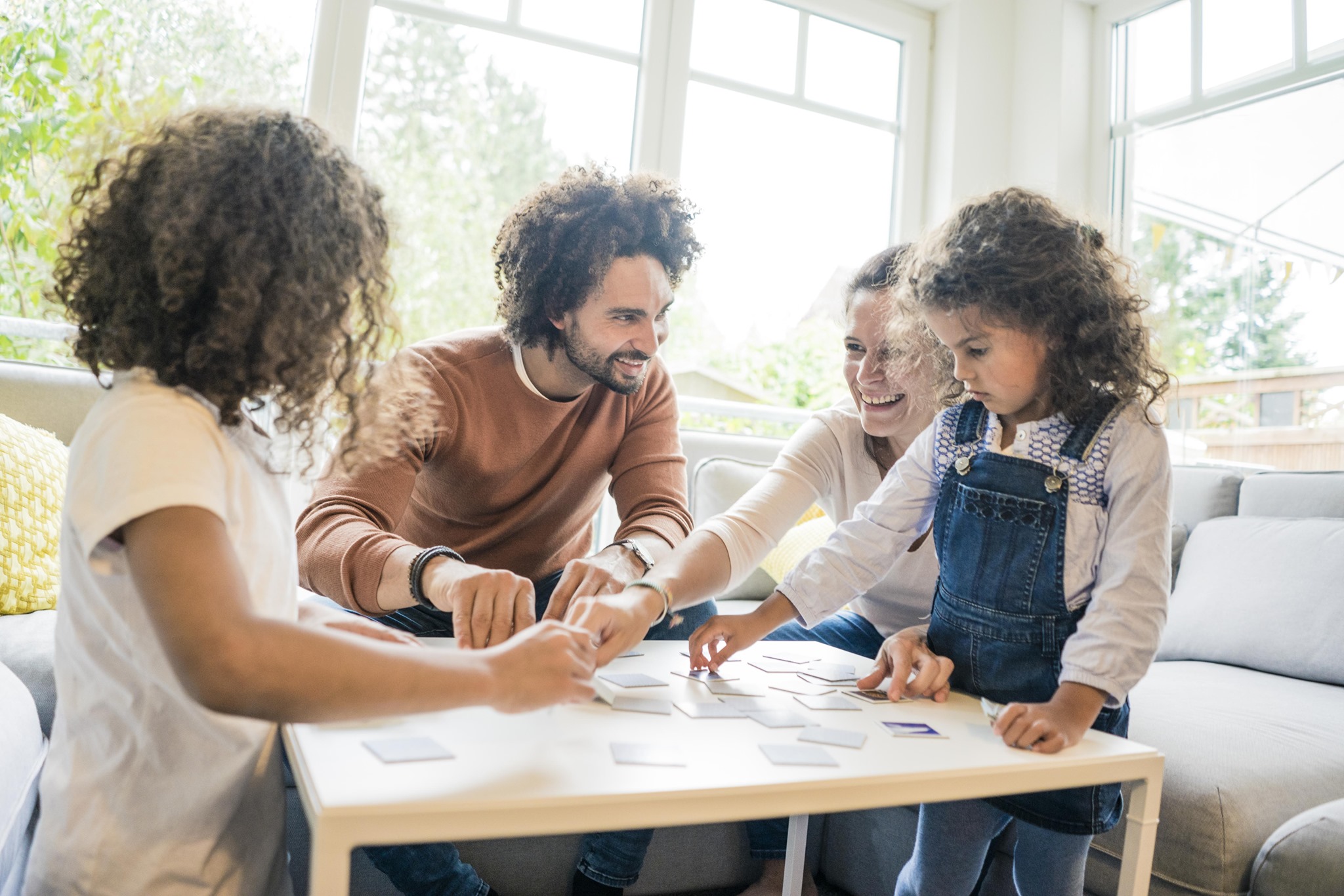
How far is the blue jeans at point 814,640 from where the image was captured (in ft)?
5.44

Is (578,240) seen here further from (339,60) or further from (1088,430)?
(339,60)

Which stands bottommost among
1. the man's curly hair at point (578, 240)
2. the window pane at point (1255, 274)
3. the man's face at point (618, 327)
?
the man's face at point (618, 327)

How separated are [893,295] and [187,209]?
112cm

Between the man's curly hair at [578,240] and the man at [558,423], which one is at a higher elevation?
the man's curly hair at [578,240]

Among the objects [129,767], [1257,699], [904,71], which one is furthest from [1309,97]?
[129,767]

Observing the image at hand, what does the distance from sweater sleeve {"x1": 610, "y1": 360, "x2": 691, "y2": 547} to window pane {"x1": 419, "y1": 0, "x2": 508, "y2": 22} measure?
2.11 m

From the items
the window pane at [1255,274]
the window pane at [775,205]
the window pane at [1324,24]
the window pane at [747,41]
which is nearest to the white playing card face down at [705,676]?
the window pane at [1255,274]

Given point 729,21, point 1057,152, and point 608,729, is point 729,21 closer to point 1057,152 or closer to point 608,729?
point 1057,152

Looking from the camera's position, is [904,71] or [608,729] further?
[904,71]

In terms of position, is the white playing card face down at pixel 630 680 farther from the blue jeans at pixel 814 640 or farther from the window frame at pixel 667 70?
the window frame at pixel 667 70

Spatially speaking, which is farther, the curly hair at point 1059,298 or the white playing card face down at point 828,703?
the curly hair at point 1059,298

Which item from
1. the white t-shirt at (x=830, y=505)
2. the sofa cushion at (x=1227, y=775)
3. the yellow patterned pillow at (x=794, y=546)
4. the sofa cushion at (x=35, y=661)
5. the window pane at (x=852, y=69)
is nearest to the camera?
the sofa cushion at (x=1227, y=775)

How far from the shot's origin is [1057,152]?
3840mm

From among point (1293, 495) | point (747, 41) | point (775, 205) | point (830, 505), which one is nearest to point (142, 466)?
point (830, 505)
